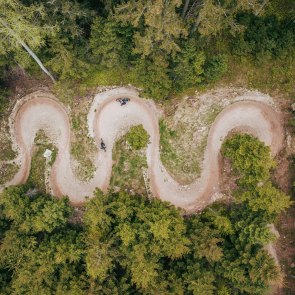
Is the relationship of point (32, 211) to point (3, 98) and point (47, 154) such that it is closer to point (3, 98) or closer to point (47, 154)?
point (47, 154)

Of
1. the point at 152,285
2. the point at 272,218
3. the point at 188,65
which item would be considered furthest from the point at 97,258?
the point at 188,65

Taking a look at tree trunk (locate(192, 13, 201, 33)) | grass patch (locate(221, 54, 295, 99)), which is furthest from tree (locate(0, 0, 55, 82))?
grass patch (locate(221, 54, 295, 99))

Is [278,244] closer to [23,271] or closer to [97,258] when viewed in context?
[97,258]

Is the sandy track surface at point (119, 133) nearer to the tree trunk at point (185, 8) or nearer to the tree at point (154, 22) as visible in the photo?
the tree at point (154, 22)

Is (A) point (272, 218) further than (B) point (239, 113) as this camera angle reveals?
No

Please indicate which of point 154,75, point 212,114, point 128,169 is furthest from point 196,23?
point 128,169

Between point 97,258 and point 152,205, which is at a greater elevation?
point 152,205

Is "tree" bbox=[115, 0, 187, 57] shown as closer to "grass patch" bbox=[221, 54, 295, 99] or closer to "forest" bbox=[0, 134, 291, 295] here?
"grass patch" bbox=[221, 54, 295, 99]

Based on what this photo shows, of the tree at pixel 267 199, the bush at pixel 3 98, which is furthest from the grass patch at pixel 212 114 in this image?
the bush at pixel 3 98
